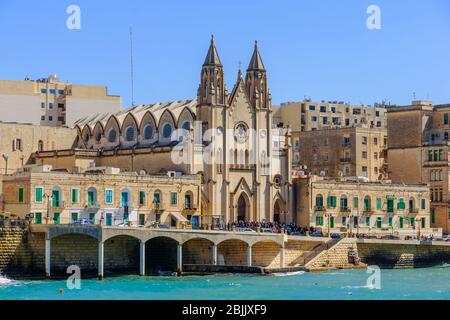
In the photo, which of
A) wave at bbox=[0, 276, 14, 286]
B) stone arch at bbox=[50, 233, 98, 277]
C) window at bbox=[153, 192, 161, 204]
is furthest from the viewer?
window at bbox=[153, 192, 161, 204]

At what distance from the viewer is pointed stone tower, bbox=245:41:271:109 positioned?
111 m

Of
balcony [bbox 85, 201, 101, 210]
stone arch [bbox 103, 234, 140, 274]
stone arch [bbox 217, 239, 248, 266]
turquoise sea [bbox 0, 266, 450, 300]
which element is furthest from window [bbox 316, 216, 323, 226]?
stone arch [bbox 103, 234, 140, 274]

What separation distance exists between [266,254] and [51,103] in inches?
2030

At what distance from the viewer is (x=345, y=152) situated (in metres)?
140

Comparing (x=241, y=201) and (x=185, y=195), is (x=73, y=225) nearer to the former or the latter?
(x=185, y=195)

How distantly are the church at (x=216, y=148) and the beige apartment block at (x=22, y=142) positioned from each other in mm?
1390

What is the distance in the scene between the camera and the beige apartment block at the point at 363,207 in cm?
11294

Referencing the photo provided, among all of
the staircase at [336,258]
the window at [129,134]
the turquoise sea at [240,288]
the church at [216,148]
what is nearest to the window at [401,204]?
the church at [216,148]

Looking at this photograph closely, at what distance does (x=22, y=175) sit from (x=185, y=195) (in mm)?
16950

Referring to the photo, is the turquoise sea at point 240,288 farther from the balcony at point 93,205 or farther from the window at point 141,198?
the window at point 141,198

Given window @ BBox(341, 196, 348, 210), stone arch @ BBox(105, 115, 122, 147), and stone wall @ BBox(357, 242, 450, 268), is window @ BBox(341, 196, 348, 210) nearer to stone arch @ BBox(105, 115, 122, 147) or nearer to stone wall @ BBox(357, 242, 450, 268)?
stone wall @ BBox(357, 242, 450, 268)

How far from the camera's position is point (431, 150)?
421ft

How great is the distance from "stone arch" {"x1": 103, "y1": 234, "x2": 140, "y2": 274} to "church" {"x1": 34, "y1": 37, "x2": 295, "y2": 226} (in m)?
14.5
